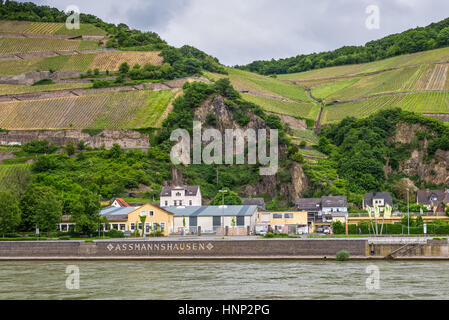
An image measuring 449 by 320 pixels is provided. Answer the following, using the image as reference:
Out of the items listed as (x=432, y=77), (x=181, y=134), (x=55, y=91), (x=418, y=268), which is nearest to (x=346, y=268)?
(x=418, y=268)

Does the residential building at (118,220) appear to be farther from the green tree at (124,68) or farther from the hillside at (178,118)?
the green tree at (124,68)

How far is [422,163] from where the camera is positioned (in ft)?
349

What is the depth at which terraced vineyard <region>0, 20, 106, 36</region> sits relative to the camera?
16038cm

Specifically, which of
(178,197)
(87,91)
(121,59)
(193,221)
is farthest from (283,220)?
(121,59)

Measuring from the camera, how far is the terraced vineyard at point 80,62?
139250 millimetres

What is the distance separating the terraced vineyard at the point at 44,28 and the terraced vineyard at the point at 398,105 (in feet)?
221

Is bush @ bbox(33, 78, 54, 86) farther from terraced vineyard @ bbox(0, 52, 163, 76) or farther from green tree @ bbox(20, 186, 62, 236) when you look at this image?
green tree @ bbox(20, 186, 62, 236)

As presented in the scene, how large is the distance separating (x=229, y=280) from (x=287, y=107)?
104534mm

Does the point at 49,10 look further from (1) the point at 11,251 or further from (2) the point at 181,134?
(1) the point at 11,251

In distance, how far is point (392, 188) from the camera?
97500 millimetres

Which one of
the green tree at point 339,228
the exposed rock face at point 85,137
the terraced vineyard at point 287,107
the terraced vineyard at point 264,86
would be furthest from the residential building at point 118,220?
the terraced vineyard at point 264,86

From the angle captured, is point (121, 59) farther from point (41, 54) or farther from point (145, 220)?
point (145, 220)

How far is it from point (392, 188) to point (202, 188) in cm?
3112

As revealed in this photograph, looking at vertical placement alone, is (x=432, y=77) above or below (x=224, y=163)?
above
